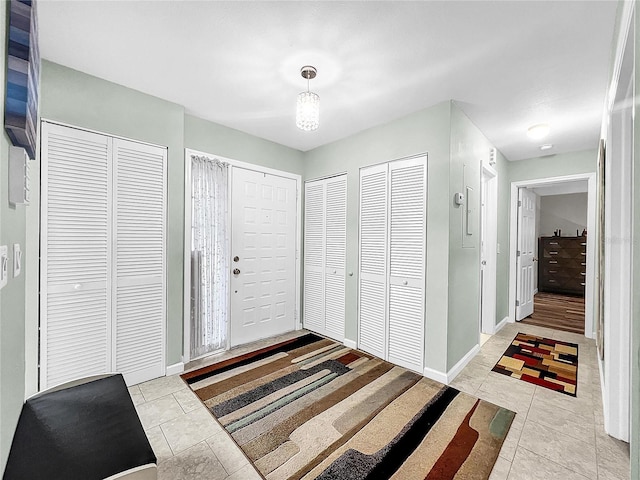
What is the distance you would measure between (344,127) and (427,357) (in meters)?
2.48

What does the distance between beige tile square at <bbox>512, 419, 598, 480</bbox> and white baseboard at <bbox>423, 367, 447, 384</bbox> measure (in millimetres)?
639

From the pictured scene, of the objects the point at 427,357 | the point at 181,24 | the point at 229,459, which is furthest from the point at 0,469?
the point at 427,357

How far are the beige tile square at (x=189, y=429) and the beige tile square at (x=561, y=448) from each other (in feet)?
6.49

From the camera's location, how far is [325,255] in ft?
12.0

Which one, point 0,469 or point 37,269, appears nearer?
point 0,469

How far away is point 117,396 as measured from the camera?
134cm

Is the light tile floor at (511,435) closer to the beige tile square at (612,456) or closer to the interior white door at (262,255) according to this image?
the beige tile square at (612,456)

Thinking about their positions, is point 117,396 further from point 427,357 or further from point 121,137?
point 427,357

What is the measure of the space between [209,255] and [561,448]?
10.3ft

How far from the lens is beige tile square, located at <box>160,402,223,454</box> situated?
1.77m

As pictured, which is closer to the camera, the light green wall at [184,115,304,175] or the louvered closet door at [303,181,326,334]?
the light green wall at [184,115,304,175]

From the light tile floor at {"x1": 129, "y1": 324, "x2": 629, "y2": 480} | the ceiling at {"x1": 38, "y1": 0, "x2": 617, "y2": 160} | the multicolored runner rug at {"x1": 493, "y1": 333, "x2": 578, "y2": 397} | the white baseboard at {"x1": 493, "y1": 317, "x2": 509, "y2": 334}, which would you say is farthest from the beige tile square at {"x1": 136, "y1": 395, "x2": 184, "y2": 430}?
the white baseboard at {"x1": 493, "y1": 317, "x2": 509, "y2": 334}

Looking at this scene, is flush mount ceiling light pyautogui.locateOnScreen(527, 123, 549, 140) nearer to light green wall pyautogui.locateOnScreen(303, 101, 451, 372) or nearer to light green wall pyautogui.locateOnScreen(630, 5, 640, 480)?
light green wall pyautogui.locateOnScreen(303, 101, 451, 372)

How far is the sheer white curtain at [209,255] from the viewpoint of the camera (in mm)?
2928
